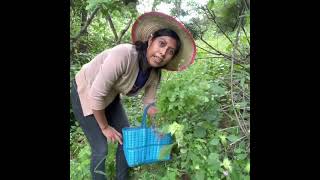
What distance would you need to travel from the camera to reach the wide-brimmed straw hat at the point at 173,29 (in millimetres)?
2447

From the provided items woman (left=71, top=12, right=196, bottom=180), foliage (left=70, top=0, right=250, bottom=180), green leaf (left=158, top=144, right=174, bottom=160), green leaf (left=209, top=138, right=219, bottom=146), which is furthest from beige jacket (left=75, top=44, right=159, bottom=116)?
green leaf (left=209, top=138, right=219, bottom=146)

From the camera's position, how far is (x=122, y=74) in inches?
93.8

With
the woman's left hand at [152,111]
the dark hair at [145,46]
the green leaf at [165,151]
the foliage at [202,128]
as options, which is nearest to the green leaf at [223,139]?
the foliage at [202,128]

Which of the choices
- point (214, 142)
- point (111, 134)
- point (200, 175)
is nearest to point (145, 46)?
point (111, 134)

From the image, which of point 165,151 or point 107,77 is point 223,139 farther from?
point 107,77

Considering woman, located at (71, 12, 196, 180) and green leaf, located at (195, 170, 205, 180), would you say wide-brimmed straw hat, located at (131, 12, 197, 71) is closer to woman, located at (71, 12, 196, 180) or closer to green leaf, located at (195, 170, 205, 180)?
woman, located at (71, 12, 196, 180)

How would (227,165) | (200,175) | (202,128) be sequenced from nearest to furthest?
1. (227,165)
2. (200,175)
3. (202,128)

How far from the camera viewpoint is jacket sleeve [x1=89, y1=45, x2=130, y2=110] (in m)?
2.30

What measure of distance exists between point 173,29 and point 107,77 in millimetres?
530

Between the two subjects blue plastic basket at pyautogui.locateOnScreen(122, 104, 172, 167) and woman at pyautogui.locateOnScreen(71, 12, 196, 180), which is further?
blue plastic basket at pyautogui.locateOnScreen(122, 104, 172, 167)
